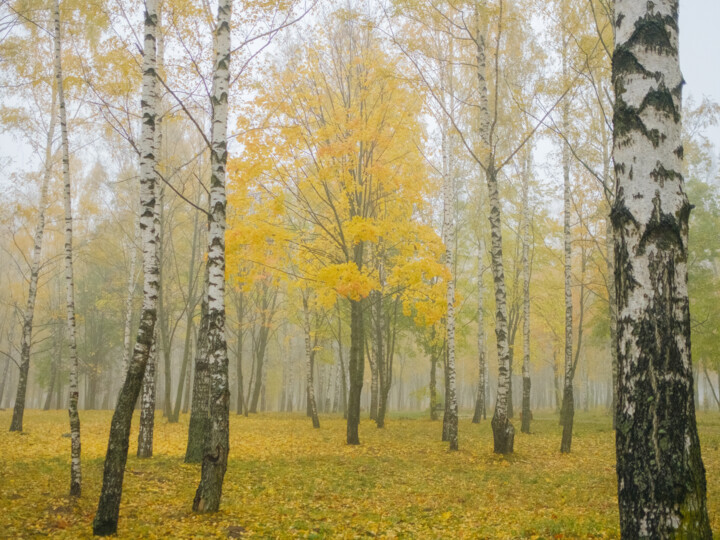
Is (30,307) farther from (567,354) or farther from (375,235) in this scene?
(567,354)

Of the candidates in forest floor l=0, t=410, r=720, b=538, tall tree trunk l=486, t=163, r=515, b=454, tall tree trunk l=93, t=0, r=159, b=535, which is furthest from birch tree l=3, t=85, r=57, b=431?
tall tree trunk l=486, t=163, r=515, b=454

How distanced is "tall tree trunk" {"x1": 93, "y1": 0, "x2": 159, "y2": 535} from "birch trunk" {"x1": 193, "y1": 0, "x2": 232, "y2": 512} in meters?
0.78

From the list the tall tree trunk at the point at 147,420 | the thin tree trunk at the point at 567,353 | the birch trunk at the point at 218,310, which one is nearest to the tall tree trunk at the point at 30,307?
the tall tree trunk at the point at 147,420

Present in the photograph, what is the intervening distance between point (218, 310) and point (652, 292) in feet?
17.4

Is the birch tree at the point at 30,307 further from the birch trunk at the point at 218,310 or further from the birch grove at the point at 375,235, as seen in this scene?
the birch trunk at the point at 218,310

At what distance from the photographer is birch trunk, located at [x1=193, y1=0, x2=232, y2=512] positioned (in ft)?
20.3

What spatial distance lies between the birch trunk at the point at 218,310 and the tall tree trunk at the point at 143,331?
784 mm

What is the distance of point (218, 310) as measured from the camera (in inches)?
252

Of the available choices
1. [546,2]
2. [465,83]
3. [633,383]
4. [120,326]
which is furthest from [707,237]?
[120,326]

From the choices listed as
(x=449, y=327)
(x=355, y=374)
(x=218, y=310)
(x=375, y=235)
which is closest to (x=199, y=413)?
(x=218, y=310)

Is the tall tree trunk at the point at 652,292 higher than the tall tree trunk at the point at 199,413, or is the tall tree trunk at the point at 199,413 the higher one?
the tall tree trunk at the point at 652,292

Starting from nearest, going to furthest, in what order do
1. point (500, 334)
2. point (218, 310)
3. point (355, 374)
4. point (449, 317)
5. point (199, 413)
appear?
point (218, 310), point (199, 413), point (500, 334), point (449, 317), point (355, 374)

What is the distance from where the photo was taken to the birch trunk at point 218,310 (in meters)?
6.18

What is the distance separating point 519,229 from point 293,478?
53.3ft
